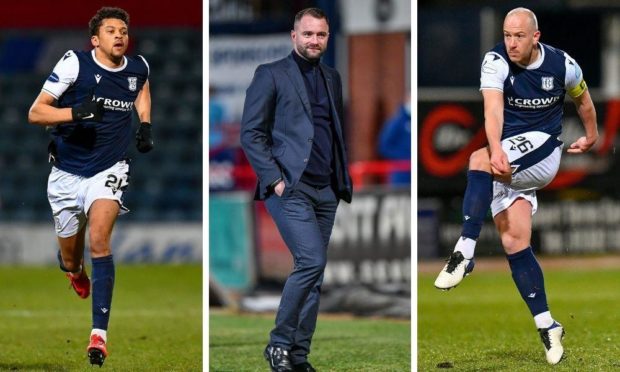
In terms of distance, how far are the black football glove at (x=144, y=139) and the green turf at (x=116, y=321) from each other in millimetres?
1170

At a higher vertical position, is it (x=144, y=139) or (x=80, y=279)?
(x=144, y=139)

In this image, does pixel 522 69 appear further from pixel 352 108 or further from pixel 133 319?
pixel 352 108

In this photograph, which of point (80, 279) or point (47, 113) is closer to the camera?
point (47, 113)

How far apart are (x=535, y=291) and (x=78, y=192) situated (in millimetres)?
2327

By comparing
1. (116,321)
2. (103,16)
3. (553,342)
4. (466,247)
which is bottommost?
(116,321)

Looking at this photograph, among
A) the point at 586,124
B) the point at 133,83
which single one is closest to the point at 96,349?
the point at 133,83

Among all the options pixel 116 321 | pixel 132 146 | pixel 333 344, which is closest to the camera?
pixel 333 344

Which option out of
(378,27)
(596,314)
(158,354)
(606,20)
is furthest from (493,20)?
(158,354)

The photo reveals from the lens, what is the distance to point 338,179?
21.9ft

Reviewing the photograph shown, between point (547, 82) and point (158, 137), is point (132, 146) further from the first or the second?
point (547, 82)

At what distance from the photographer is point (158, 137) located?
1680cm

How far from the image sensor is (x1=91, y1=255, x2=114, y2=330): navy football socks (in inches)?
262

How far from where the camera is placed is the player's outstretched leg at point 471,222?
6.53m

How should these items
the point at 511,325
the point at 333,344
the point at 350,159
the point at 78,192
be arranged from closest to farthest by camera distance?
the point at 78,192, the point at 333,344, the point at 511,325, the point at 350,159
